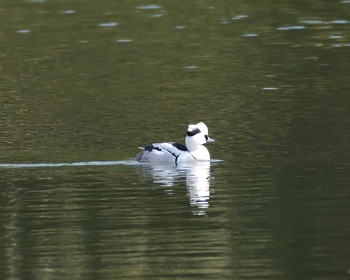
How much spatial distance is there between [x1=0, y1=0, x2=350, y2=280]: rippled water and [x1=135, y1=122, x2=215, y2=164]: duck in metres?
0.25

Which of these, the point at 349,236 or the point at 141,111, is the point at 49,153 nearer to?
the point at 141,111

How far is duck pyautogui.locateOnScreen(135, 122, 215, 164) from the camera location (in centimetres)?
2333

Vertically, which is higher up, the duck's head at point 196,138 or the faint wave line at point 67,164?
the duck's head at point 196,138

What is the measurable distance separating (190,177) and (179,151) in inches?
56.1

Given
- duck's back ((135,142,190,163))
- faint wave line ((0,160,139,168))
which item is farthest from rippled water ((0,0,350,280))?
duck's back ((135,142,190,163))

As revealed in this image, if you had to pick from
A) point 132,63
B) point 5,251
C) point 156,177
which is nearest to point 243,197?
point 156,177

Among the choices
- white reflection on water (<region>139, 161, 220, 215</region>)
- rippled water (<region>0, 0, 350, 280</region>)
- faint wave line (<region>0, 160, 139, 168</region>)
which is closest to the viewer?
rippled water (<region>0, 0, 350, 280</region>)

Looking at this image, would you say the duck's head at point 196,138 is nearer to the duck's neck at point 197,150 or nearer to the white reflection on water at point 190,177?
the duck's neck at point 197,150

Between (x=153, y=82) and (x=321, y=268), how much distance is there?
59.7 ft

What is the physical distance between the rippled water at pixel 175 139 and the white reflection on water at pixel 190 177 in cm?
5

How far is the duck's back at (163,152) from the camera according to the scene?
23.3 m

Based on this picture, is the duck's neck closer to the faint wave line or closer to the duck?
the duck

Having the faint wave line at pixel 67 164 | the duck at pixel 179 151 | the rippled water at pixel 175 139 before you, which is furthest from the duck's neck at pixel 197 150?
the faint wave line at pixel 67 164

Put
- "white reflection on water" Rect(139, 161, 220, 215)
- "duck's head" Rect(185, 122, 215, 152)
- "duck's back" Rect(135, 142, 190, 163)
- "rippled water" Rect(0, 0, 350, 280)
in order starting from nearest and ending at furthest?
"rippled water" Rect(0, 0, 350, 280), "white reflection on water" Rect(139, 161, 220, 215), "duck's back" Rect(135, 142, 190, 163), "duck's head" Rect(185, 122, 215, 152)
